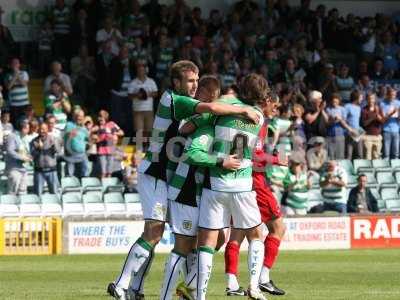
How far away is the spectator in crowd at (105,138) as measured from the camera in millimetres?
23500

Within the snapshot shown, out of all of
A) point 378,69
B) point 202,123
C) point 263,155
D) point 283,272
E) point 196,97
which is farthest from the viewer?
point 378,69

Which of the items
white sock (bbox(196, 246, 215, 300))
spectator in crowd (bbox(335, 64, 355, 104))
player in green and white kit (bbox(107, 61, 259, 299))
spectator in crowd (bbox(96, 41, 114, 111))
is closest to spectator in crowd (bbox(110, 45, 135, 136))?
spectator in crowd (bbox(96, 41, 114, 111))

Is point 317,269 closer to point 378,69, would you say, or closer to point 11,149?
point 11,149

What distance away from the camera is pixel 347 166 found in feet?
85.3

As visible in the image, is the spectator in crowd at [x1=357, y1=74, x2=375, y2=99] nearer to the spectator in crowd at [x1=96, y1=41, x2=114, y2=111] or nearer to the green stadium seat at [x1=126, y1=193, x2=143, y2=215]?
the spectator in crowd at [x1=96, y1=41, x2=114, y2=111]

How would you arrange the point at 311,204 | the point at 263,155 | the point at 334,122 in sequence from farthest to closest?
the point at 334,122 → the point at 311,204 → the point at 263,155

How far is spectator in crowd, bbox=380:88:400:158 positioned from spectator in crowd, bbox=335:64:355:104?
114 centimetres

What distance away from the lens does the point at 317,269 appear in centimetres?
1647

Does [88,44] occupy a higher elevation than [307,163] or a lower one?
higher

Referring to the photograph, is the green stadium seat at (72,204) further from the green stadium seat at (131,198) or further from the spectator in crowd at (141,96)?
the spectator in crowd at (141,96)

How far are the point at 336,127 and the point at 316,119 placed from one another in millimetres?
507

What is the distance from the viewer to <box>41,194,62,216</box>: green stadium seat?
22359 mm

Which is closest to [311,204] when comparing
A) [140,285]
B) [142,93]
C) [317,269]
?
[142,93]

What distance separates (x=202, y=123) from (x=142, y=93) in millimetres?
14237
